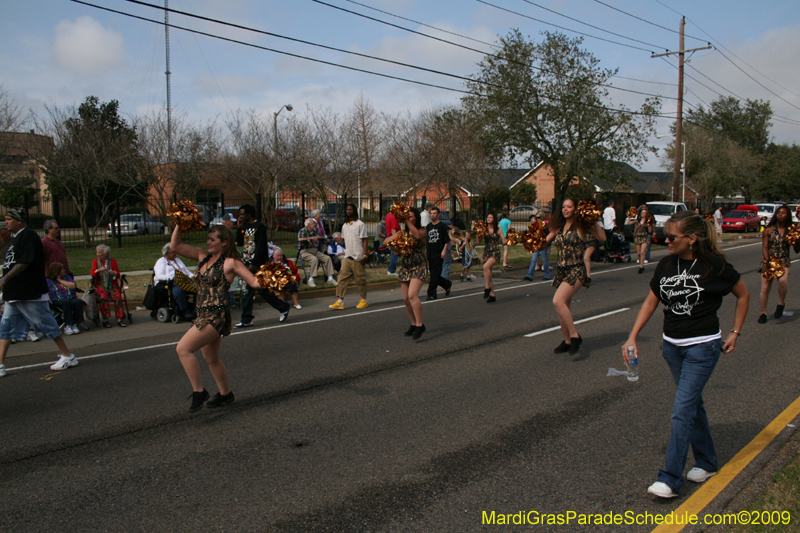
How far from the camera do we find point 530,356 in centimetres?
705

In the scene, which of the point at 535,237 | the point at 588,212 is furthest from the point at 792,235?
the point at 535,237

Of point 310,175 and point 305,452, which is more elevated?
point 310,175

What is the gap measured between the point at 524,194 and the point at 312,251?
43240mm

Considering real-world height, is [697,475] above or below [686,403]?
below

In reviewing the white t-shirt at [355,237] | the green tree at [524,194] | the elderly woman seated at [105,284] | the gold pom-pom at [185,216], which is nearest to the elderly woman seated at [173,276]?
the elderly woman seated at [105,284]

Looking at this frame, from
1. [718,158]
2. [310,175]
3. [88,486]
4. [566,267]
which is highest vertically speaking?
[718,158]

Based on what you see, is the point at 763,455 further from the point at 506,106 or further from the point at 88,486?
the point at 506,106

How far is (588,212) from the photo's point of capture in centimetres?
687

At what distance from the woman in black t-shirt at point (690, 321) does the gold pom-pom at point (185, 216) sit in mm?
4045

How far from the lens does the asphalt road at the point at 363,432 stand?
3535mm

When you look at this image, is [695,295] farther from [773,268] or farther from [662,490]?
[773,268]

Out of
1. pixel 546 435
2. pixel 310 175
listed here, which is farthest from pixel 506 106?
pixel 546 435

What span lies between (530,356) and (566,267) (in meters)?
1.17

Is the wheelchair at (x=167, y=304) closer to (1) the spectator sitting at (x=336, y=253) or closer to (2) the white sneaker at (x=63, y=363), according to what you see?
(2) the white sneaker at (x=63, y=363)
